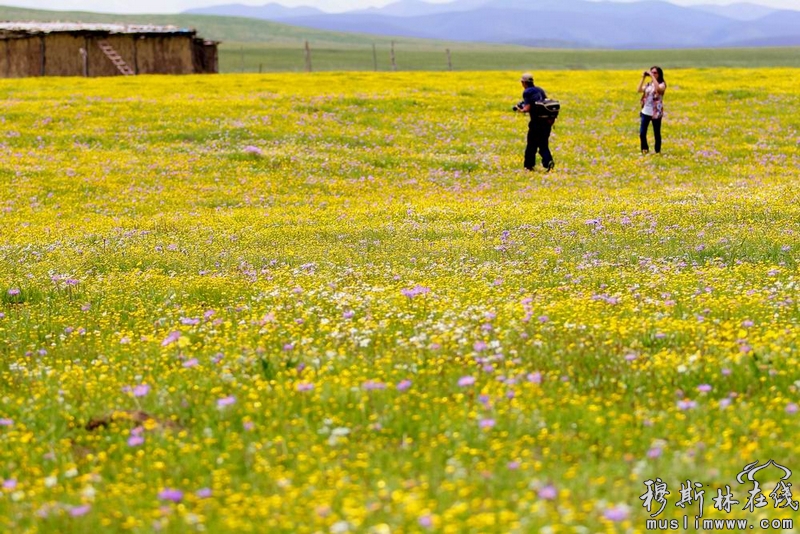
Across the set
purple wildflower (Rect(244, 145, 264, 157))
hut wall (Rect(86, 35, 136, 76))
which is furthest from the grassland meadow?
hut wall (Rect(86, 35, 136, 76))

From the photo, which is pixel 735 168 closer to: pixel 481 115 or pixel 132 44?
pixel 481 115

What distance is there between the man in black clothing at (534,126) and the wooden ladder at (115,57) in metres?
49.8

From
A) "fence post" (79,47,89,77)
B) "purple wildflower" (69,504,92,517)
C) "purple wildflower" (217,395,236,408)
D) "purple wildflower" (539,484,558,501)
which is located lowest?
"purple wildflower" (69,504,92,517)

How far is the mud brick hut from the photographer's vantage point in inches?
2616

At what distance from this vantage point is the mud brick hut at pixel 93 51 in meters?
66.4

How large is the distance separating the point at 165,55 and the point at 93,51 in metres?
6.10

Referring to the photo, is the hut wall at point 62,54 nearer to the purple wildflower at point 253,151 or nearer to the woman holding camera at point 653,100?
the purple wildflower at point 253,151

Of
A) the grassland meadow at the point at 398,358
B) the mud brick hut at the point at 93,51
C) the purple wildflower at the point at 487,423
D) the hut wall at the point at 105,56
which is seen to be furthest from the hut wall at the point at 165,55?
the purple wildflower at the point at 487,423

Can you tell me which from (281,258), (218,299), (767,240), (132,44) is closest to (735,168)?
(767,240)

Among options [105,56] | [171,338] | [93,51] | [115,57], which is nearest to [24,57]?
[93,51]

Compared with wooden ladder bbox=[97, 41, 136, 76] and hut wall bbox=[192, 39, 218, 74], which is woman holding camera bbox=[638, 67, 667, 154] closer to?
wooden ladder bbox=[97, 41, 136, 76]

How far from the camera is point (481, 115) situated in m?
40.0

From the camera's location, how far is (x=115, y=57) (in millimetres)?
69000

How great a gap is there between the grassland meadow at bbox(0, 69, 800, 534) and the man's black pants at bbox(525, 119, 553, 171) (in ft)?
10.6
